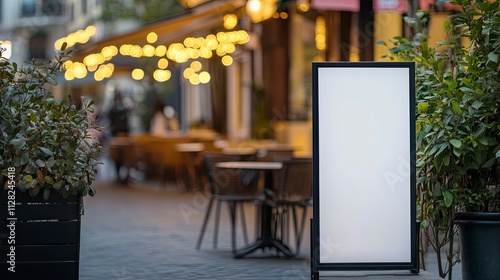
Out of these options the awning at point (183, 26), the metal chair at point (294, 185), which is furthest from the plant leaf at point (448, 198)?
the awning at point (183, 26)

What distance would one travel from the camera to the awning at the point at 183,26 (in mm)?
17906

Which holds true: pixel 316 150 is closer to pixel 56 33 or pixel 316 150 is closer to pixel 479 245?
pixel 479 245

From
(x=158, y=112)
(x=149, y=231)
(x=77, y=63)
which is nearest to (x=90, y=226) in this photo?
(x=149, y=231)

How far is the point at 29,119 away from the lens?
6.80 m

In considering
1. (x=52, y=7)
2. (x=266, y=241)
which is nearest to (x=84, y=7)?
(x=52, y=7)

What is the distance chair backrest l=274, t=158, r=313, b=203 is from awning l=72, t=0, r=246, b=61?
6.58 meters

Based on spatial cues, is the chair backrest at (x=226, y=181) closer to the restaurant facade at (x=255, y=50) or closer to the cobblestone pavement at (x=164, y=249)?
the cobblestone pavement at (x=164, y=249)

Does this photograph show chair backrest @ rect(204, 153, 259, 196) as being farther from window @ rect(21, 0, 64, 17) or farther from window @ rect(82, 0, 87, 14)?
window @ rect(21, 0, 64, 17)

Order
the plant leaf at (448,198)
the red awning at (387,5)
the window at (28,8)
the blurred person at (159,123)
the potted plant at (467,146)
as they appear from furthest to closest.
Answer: the window at (28,8) < the blurred person at (159,123) < the red awning at (387,5) < the plant leaf at (448,198) < the potted plant at (467,146)

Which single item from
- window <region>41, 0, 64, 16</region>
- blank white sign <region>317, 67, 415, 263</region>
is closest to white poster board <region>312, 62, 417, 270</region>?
blank white sign <region>317, 67, 415, 263</region>

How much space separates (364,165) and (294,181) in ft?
13.6

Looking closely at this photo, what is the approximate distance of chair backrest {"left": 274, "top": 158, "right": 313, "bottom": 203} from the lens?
1059 centimetres

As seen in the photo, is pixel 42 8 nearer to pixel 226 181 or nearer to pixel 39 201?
→ pixel 226 181

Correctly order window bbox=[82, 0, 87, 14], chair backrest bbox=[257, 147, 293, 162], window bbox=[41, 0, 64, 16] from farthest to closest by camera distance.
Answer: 1. window bbox=[41, 0, 64, 16]
2. window bbox=[82, 0, 87, 14]
3. chair backrest bbox=[257, 147, 293, 162]
